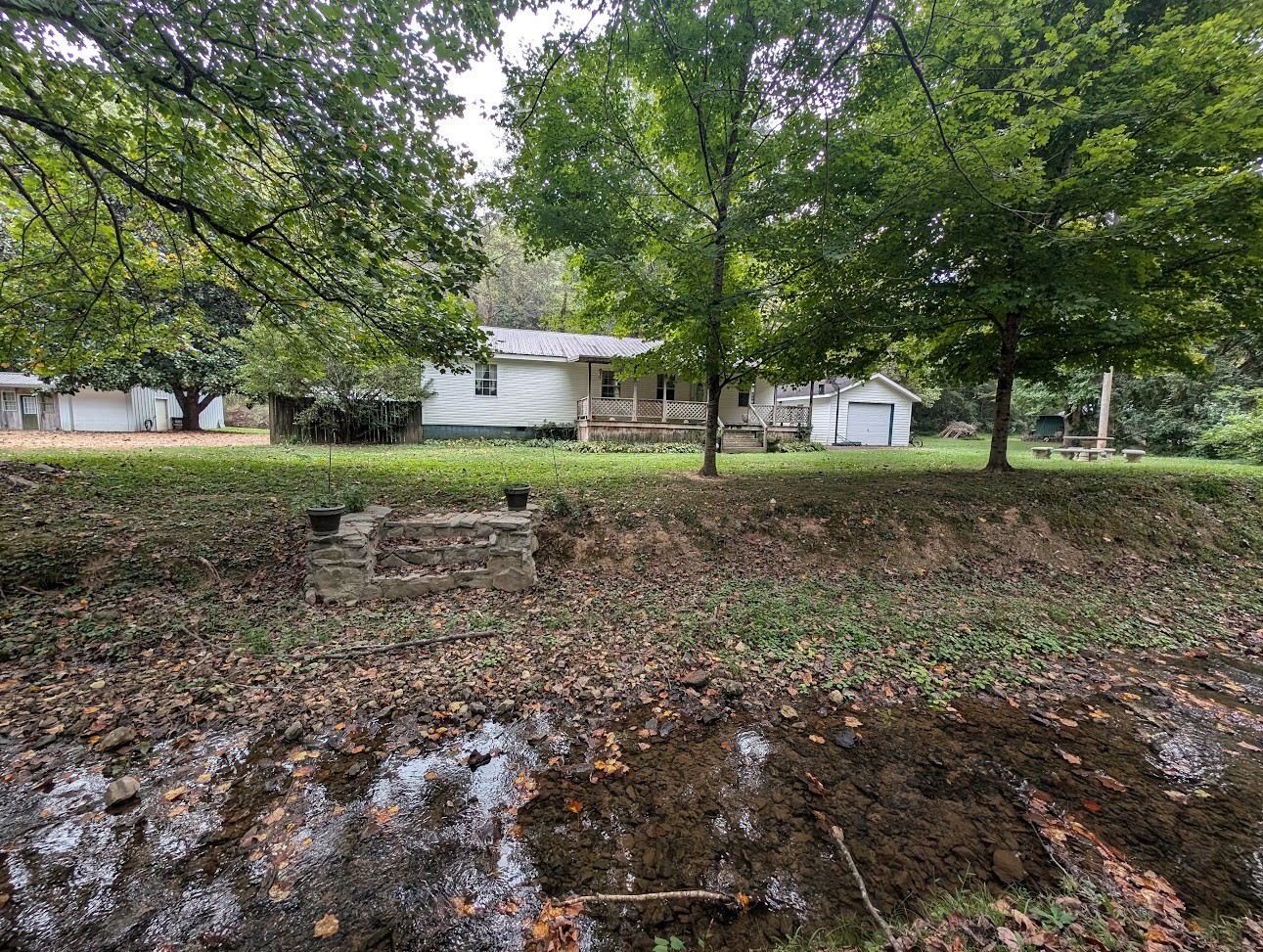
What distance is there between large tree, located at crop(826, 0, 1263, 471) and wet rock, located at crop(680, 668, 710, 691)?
16.5ft

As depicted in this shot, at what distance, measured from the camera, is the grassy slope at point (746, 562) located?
168 inches

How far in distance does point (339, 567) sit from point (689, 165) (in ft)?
24.3

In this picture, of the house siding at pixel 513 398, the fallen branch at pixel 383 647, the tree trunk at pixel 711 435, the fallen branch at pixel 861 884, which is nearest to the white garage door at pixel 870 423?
the house siding at pixel 513 398

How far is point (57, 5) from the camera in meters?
3.13

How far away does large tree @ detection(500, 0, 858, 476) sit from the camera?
5.90 metres

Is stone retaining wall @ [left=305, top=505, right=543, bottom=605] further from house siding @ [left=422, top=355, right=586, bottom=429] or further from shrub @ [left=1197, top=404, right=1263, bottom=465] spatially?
shrub @ [left=1197, top=404, right=1263, bottom=465]

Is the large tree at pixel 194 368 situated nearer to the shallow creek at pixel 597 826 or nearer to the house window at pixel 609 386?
the house window at pixel 609 386

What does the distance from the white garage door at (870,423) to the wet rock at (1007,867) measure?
21085 mm

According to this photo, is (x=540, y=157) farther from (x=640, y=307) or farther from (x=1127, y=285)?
(x=1127, y=285)

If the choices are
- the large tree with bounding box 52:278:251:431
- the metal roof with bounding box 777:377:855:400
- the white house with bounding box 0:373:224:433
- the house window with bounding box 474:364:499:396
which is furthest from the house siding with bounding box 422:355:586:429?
the white house with bounding box 0:373:224:433

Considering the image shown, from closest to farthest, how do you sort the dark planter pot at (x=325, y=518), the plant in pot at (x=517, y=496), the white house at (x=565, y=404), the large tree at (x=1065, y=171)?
the dark planter pot at (x=325, y=518), the large tree at (x=1065, y=171), the plant in pot at (x=517, y=496), the white house at (x=565, y=404)

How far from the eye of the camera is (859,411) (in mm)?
21734

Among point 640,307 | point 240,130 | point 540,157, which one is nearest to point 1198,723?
point 640,307

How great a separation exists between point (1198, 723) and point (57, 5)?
29.8ft
